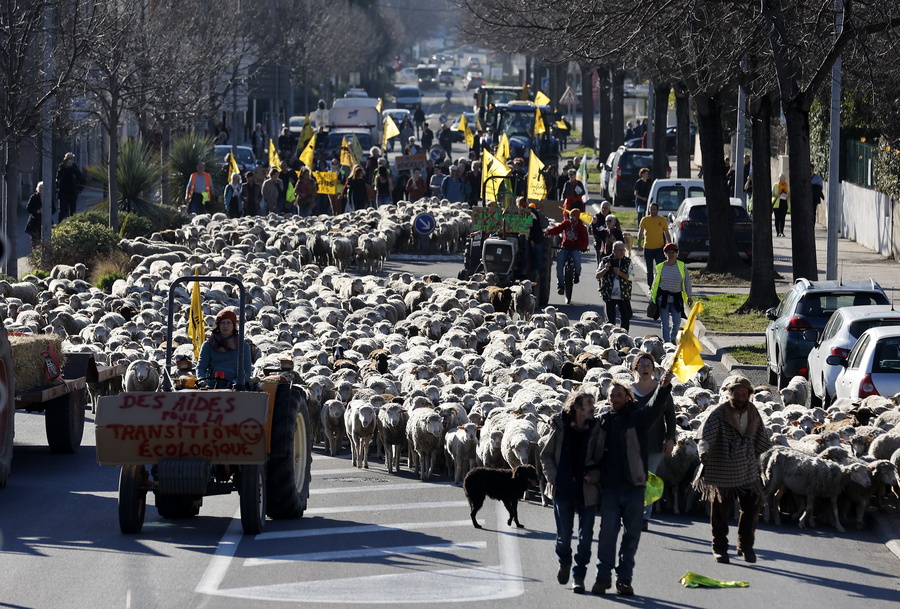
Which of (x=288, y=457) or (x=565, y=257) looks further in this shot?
(x=565, y=257)

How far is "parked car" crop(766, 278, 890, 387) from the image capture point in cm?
1878

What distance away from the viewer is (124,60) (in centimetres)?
3453

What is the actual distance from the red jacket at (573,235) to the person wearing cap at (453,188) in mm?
14090

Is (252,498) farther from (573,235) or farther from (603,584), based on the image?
(573,235)

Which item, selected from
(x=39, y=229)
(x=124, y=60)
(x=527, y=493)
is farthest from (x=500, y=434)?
(x=124, y=60)

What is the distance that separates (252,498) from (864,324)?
8.60m

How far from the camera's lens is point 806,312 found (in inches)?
747

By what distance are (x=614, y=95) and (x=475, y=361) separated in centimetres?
4178

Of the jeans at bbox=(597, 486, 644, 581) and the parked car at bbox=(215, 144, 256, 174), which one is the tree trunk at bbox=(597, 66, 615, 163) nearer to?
the parked car at bbox=(215, 144, 256, 174)

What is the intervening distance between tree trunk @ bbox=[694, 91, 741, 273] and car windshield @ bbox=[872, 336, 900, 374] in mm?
13187

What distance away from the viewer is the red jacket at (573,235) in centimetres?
2545

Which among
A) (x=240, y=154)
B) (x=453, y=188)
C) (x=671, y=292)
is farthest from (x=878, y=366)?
(x=240, y=154)

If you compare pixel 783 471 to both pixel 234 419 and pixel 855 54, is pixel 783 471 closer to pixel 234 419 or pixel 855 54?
pixel 234 419

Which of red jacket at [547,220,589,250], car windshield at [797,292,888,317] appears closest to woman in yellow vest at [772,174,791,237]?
red jacket at [547,220,589,250]
